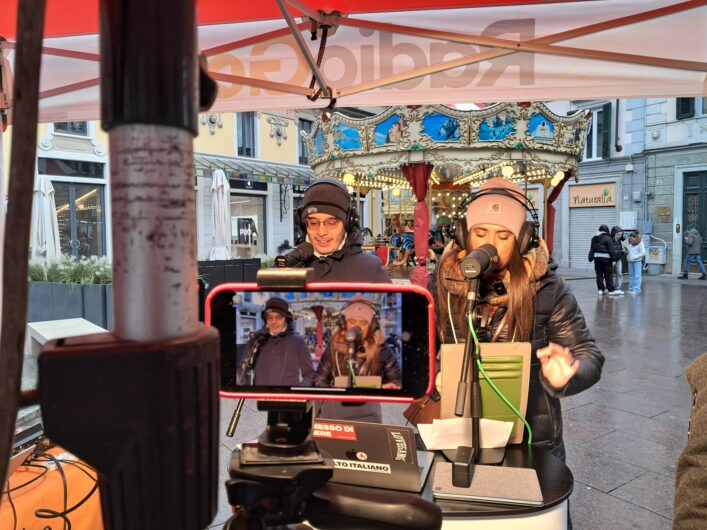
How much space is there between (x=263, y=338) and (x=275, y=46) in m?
2.90

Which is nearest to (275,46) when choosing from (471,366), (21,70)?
(471,366)

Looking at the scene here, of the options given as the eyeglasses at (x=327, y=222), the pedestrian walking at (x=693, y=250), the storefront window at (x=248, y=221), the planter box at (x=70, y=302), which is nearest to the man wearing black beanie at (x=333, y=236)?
the eyeglasses at (x=327, y=222)

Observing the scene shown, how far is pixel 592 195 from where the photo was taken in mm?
21953

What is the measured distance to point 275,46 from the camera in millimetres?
3314

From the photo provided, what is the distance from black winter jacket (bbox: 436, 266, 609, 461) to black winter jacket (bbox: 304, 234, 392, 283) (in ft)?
2.58

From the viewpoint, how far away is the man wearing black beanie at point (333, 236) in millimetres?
2846

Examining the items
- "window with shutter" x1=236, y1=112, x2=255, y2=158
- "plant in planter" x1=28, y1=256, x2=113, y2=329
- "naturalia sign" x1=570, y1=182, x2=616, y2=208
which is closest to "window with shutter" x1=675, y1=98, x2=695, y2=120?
"naturalia sign" x1=570, y1=182, x2=616, y2=208

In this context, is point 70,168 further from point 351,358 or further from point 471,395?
point 351,358

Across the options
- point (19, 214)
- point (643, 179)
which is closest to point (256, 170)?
point (643, 179)

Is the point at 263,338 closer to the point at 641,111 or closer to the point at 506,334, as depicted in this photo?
the point at 506,334

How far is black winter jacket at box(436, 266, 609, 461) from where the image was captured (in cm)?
206

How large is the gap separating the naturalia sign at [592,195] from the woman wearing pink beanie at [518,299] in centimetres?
2153

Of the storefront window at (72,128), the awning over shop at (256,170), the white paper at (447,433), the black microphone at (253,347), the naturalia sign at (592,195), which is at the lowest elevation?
the white paper at (447,433)

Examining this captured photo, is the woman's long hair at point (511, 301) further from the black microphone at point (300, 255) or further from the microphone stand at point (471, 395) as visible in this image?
the black microphone at point (300, 255)
